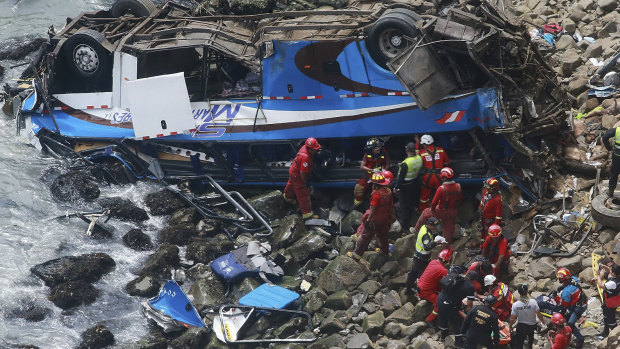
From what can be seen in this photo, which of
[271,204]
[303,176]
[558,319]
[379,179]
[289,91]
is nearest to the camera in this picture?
[558,319]

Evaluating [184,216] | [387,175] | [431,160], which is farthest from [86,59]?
[431,160]

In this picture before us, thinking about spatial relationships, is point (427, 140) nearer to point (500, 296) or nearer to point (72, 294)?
point (500, 296)

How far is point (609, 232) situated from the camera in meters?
10.1

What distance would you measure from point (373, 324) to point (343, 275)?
3.16ft

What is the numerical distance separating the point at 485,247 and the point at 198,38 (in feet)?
17.1

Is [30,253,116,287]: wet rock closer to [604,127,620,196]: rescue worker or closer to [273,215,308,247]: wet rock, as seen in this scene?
[273,215,308,247]: wet rock

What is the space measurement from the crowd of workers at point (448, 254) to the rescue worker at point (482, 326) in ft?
0.03

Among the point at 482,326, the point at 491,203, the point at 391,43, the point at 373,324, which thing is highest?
the point at 391,43

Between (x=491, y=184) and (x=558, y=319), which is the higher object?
(x=491, y=184)

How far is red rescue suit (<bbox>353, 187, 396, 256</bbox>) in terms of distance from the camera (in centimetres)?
1038

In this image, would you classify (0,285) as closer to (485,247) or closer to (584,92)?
(485,247)

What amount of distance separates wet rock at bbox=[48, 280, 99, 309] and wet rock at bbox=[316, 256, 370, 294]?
2.99 metres

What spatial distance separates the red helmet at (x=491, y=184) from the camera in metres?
10.2

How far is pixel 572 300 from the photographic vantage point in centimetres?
883
